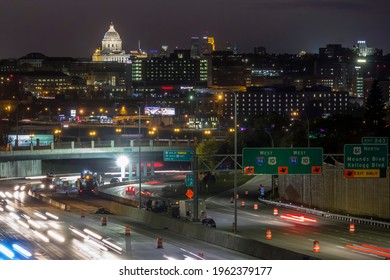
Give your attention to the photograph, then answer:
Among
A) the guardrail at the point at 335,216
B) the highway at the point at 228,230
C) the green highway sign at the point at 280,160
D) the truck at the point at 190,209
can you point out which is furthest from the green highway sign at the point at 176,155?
the green highway sign at the point at 280,160

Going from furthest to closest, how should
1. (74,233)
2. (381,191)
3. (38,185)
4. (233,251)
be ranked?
(38,185) → (381,191) → (74,233) → (233,251)

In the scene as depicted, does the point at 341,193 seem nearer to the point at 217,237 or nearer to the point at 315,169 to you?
the point at 315,169

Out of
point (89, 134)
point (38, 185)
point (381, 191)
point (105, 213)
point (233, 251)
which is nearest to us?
point (233, 251)

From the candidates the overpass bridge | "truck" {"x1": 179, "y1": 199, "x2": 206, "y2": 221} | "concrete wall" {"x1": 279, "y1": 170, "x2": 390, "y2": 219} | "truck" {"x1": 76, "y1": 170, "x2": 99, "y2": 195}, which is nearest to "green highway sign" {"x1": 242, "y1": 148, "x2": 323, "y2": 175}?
"truck" {"x1": 179, "y1": 199, "x2": 206, "y2": 221}

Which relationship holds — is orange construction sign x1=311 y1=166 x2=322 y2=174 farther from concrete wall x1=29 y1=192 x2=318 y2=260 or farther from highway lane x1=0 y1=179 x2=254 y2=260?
highway lane x1=0 y1=179 x2=254 y2=260

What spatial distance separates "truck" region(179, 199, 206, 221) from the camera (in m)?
52.8

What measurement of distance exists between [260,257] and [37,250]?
28.9 feet

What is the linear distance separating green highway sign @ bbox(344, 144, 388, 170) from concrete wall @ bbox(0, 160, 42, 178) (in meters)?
75.8

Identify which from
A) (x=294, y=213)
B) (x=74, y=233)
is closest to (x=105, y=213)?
(x=294, y=213)

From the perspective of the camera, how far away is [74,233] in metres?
46.9

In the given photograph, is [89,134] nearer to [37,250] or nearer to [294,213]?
[294,213]

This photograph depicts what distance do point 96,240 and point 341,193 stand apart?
2456 cm

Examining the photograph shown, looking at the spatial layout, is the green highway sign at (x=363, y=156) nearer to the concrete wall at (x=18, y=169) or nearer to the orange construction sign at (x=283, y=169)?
the orange construction sign at (x=283, y=169)

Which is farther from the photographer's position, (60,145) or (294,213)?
(60,145)
